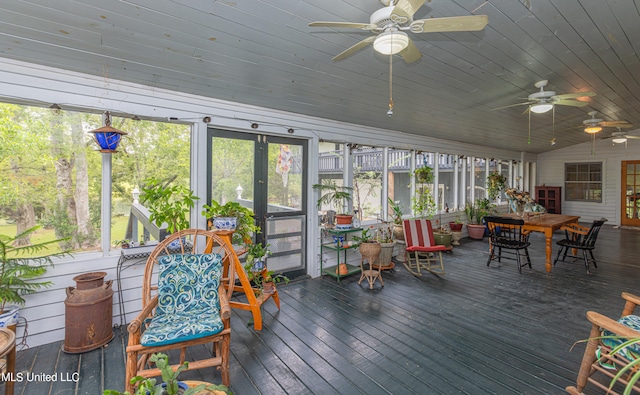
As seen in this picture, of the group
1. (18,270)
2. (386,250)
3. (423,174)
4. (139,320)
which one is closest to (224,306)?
(139,320)

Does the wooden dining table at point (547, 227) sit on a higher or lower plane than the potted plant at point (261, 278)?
higher

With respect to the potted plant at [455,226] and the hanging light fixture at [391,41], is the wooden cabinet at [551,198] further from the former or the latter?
the hanging light fixture at [391,41]

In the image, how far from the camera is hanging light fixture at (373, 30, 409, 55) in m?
1.95

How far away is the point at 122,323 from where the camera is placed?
120 inches

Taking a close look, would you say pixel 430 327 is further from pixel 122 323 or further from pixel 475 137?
pixel 475 137

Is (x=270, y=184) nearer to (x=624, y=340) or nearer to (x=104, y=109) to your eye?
(x=104, y=109)

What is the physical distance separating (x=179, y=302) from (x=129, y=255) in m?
0.96

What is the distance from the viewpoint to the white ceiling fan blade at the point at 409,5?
5.58ft

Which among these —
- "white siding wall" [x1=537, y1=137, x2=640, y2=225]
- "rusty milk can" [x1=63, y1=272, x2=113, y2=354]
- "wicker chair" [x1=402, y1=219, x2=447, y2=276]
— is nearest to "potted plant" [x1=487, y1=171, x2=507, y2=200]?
"white siding wall" [x1=537, y1=137, x2=640, y2=225]

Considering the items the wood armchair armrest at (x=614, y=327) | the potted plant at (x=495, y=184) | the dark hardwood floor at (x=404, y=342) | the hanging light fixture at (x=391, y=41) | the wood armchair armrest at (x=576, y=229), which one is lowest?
the dark hardwood floor at (x=404, y=342)

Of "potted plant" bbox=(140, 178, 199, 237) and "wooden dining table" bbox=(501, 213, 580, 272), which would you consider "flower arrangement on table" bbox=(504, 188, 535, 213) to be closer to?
"wooden dining table" bbox=(501, 213, 580, 272)

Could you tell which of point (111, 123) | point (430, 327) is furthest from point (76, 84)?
point (430, 327)

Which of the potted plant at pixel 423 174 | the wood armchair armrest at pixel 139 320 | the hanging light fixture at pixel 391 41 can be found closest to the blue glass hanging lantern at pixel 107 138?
the wood armchair armrest at pixel 139 320

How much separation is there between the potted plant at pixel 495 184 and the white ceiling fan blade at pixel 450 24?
276 inches
